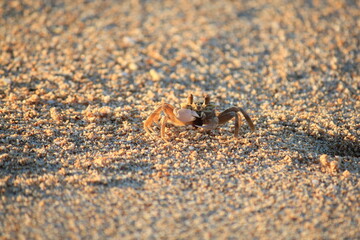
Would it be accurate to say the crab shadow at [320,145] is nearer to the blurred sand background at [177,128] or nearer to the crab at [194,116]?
the blurred sand background at [177,128]

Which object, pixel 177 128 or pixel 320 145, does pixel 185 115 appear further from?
pixel 320 145

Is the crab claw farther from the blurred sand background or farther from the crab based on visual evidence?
the blurred sand background

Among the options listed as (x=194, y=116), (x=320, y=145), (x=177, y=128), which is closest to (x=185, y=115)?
(x=194, y=116)

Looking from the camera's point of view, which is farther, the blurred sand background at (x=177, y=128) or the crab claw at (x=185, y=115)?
the crab claw at (x=185, y=115)

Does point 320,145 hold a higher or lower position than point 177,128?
lower

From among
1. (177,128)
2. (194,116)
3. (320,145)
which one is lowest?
(320,145)

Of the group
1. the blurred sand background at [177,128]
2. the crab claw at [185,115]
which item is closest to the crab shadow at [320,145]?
the blurred sand background at [177,128]

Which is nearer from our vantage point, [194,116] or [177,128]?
[194,116]

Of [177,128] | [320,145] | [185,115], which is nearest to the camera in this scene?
[185,115]
